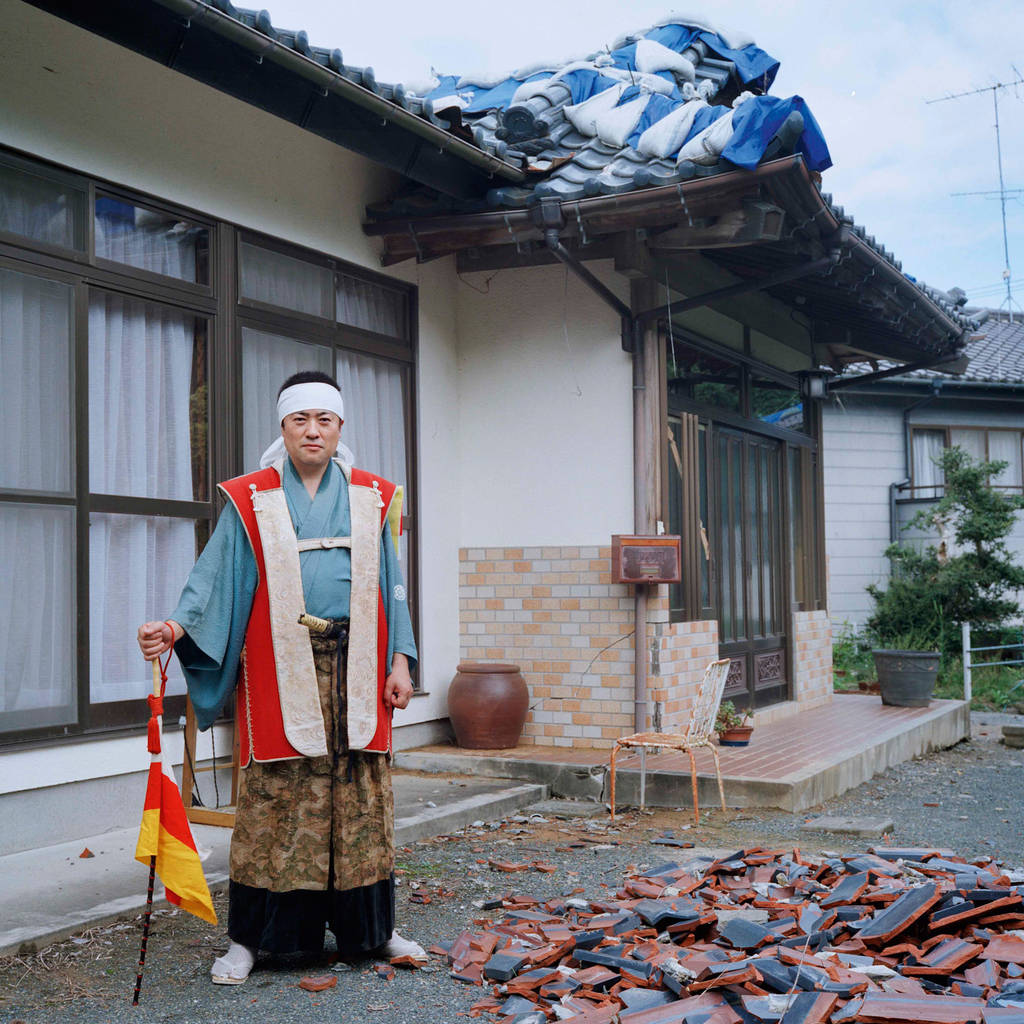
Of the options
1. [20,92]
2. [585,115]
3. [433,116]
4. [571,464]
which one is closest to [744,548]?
[571,464]

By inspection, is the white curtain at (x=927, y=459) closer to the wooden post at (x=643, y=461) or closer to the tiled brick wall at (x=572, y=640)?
the tiled brick wall at (x=572, y=640)

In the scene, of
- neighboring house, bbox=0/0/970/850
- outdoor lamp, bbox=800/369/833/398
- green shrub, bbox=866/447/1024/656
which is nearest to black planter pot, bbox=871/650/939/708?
neighboring house, bbox=0/0/970/850

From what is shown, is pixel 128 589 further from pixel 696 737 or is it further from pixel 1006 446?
pixel 1006 446

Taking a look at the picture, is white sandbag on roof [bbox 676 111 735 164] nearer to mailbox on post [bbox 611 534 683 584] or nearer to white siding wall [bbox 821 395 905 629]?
mailbox on post [bbox 611 534 683 584]

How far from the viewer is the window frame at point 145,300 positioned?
5027mm

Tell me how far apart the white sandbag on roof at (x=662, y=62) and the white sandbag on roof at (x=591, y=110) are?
1.31 meters

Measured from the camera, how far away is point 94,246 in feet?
17.3

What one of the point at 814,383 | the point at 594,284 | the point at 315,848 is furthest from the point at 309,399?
the point at 814,383

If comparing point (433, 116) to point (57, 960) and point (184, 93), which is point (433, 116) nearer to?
point (184, 93)

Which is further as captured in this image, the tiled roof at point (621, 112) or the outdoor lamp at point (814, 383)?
the outdoor lamp at point (814, 383)

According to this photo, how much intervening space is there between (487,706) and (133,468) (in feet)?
9.01

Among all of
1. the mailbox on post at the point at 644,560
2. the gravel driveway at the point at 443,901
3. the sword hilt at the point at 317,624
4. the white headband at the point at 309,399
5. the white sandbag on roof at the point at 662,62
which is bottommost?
the gravel driveway at the point at 443,901

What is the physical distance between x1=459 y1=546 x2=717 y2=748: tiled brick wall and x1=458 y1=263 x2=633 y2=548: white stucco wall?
0.62 ft

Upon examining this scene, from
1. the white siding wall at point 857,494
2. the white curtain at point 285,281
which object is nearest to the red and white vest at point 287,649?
the white curtain at point 285,281
